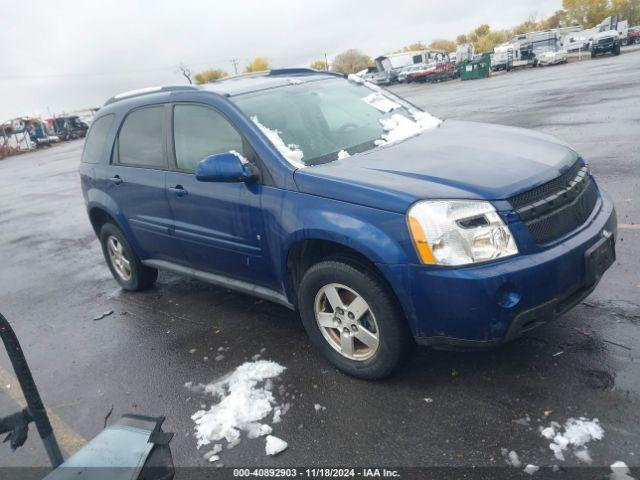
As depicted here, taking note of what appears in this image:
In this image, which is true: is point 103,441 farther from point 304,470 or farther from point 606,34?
point 606,34

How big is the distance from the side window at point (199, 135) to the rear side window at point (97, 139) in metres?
1.29

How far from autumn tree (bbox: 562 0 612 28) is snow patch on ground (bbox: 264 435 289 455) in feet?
345

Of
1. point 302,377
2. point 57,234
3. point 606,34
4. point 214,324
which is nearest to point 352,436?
point 302,377

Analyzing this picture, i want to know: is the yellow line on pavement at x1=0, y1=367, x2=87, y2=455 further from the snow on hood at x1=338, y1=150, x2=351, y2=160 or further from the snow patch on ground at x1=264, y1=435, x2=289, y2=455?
the snow on hood at x1=338, y1=150, x2=351, y2=160

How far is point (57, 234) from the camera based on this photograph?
9062 millimetres

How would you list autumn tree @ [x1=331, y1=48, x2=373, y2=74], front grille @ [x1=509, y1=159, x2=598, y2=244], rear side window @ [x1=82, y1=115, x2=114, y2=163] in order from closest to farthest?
front grille @ [x1=509, y1=159, x2=598, y2=244] → rear side window @ [x1=82, y1=115, x2=114, y2=163] → autumn tree @ [x1=331, y1=48, x2=373, y2=74]

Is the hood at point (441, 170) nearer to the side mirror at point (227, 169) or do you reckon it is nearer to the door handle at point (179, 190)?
the side mirror at point (227, 169)

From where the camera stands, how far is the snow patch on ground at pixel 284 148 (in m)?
3.47

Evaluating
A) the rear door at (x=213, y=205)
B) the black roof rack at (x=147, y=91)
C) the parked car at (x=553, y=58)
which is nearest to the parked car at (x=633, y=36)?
the parked car at (x=553, y=58)

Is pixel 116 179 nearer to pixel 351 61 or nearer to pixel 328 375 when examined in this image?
pixel 328 375

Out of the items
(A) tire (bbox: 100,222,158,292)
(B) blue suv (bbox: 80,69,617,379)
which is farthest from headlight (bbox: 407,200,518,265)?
(A) tire (bbox: 100,222,158,292)

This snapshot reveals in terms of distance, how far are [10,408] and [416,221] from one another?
3206 millimetres

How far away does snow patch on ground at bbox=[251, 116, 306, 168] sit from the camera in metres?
3.47

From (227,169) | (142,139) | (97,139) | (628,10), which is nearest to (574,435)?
(227,169)
